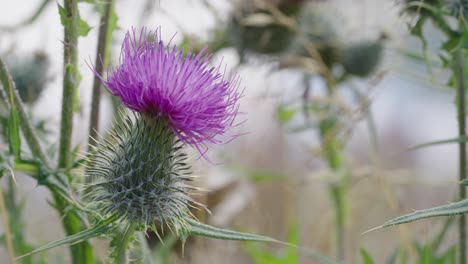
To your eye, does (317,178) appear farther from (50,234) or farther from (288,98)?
(50,234)

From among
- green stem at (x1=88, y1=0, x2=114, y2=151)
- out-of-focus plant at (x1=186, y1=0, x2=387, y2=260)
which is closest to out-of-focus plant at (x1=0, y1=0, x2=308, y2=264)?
green stem at (x1=88, y1=0, x2=114, y2=151)

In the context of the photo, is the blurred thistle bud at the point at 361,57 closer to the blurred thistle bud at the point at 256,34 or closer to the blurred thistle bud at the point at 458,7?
the blurred thistle bud at the point at 256,34

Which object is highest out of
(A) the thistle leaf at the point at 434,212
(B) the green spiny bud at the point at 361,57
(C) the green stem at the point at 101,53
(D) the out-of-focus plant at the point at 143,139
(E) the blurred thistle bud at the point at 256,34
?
(E) the blurred thistle bud at the point at 256,34

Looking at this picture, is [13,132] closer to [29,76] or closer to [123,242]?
[123,242]

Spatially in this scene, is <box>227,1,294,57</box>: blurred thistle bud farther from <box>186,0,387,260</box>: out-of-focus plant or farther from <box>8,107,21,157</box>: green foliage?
<box>8,107,21,157</box>: green foliage

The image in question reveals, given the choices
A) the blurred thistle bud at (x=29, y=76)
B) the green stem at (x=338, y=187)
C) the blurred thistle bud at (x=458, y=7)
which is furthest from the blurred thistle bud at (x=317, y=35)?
the blurred thistle bud at (x=458, y=7)
